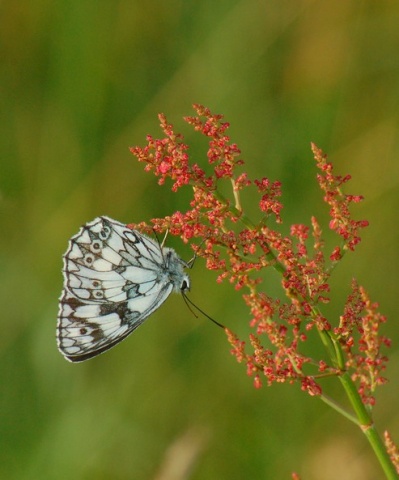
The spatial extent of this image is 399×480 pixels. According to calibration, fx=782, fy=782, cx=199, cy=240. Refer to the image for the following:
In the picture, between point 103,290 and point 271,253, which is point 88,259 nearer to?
point 103,290

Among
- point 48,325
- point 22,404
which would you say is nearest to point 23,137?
point 48,325

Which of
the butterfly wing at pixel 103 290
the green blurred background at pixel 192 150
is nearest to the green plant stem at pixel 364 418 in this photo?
the butterfly wing at pixel 103 290

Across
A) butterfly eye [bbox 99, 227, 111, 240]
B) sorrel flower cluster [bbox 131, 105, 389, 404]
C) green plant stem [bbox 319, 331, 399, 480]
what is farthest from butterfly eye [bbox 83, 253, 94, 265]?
green plant stem [bbox 319, 331, 399, 480]

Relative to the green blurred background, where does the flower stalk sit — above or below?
below

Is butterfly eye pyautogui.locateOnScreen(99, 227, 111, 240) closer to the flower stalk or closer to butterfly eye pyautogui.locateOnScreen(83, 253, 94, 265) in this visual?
butterfly eye pyautogui.locateOnScreen(83, 253, 94, 265)

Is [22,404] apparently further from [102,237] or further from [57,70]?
[57,70]

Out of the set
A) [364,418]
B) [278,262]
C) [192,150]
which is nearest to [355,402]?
[364,418]

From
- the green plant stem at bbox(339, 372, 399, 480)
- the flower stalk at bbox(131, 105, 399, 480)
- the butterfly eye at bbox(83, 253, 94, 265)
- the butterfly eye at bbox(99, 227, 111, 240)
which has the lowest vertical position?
the green plant stem at bbox(339, 372, 399, 480)
